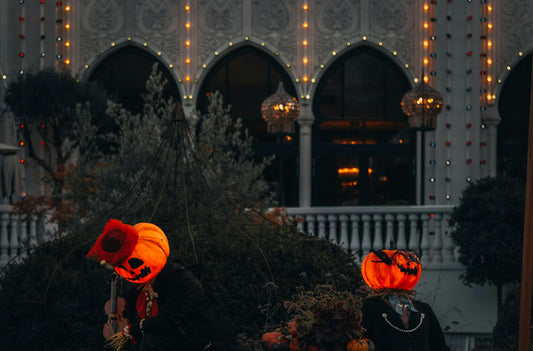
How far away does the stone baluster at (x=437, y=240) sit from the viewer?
10.7 meters

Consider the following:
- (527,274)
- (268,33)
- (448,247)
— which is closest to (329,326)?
(527,274)

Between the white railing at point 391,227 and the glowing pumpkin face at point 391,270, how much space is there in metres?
6.49

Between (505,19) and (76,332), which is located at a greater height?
(505,19)

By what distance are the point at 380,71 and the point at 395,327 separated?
461 inches

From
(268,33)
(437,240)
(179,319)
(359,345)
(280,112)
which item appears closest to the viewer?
A: (359,345)

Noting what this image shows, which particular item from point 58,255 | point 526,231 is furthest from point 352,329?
point 58,255

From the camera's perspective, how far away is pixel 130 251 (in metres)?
4.32

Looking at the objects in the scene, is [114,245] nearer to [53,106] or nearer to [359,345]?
[359,345]

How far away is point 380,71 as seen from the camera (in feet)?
49.7

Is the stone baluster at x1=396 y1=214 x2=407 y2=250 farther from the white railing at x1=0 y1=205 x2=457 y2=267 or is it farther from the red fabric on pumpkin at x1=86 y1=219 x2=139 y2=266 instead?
the red fabric on pumpkin at x1=86 y1=219 x2=139 y2=266

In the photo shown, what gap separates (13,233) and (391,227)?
550 centimetres

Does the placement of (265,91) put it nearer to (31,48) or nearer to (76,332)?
(31,48)

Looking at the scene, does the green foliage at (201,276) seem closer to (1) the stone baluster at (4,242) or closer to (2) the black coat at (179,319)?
(2) the black coat at (179,319)

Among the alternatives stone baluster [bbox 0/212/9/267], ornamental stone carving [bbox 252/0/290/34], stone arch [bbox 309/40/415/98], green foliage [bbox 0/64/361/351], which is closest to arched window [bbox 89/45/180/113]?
ornamental stone carving [bbox 252/0/290/34]
